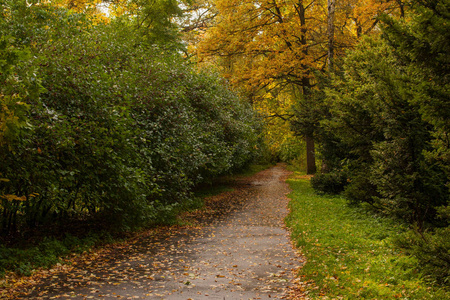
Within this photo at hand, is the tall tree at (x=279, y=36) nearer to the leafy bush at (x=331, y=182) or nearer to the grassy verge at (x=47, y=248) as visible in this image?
the leafy bush at (x=331, y=182)

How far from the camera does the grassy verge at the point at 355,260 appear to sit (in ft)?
17.0

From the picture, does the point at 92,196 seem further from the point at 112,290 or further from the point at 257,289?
the point at 257,289

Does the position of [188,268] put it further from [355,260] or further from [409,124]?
[409,124]

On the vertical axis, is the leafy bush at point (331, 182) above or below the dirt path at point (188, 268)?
above

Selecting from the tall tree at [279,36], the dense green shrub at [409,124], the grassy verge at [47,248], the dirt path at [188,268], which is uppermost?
the tall tree at [279,36]

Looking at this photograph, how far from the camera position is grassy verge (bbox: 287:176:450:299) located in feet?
17.0

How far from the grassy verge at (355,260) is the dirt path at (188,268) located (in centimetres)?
53

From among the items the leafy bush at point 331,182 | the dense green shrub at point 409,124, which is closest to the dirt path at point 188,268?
the dense green shrub at point 409,124

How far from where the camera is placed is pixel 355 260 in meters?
6.85

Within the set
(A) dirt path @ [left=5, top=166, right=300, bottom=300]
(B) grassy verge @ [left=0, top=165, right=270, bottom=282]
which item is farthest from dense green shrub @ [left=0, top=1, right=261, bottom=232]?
(A) dirt path @ [left=5, top=166, right=300, bottom=300]

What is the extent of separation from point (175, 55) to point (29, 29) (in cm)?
555

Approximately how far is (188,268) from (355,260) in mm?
3226

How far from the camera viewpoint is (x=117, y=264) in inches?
297

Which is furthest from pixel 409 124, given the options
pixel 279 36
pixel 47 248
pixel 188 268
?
pixel 279 36
